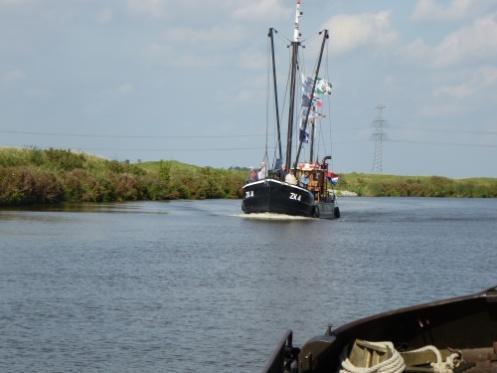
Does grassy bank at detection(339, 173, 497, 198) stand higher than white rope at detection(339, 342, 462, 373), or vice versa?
grassy bank at detection(339, 173, 497, 198)

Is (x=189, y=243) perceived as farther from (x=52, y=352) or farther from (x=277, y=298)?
(x=52, y=352)

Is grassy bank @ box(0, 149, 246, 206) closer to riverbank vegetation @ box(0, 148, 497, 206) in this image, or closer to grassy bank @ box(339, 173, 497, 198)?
riverbank vegetation @ box(0, 148, 497, 206)

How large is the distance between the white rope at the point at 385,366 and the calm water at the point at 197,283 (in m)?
6.31

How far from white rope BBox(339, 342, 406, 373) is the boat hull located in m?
56.2

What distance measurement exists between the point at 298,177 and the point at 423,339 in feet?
209

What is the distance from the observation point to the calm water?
22.5m

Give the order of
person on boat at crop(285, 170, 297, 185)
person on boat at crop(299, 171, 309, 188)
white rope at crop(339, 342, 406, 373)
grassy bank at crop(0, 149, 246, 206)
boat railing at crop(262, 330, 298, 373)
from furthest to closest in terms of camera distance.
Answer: grassy bank at crop(0, 149, 246, 206) → person on boat at crop(299, 171, 309, 188) → person on boat at crop(285, 170, 297, 185) → white rope at crop(339, 342, 406, 373) → boat railing at crop(262, 330, 298, 373)

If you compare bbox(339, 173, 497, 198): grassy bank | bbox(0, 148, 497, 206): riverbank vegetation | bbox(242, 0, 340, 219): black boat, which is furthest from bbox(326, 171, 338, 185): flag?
bbox(339, 173, 497, 198): grassy bank

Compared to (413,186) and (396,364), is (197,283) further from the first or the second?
(413,186)

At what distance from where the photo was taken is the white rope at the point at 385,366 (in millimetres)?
14312

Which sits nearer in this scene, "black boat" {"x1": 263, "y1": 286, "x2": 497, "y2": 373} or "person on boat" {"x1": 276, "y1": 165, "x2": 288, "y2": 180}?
"black boat" {"x1": 263, "y1": 286, "x2": 497, "y2": 373}

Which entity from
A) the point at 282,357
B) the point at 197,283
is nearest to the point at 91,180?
the point at 197,283

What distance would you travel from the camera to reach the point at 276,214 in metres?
74.1

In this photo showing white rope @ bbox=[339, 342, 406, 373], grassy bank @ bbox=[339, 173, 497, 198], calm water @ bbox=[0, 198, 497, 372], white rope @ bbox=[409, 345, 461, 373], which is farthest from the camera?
grassy bank @ bbox=[339, 173, 497, 198]
